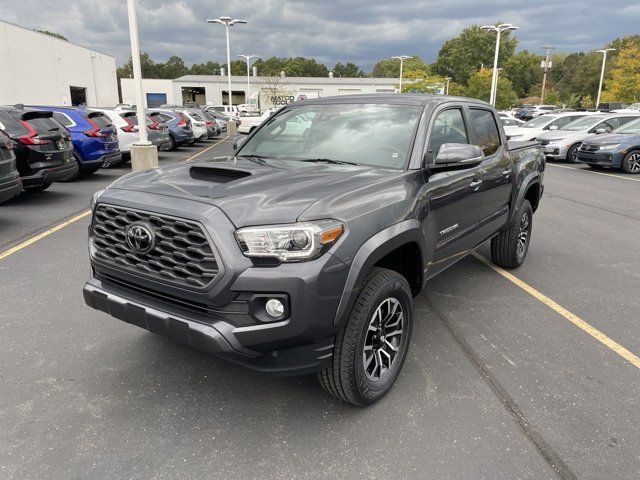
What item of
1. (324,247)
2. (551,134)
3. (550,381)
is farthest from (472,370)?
(551,134)

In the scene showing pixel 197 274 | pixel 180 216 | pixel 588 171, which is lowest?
pixel 588 171

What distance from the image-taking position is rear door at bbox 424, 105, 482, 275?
3.57 m

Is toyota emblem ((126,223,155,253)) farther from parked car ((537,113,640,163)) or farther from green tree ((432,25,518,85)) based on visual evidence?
green tree ((432,25,518,85))

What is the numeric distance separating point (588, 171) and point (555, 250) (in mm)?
10786

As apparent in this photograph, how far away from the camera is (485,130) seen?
4859mm

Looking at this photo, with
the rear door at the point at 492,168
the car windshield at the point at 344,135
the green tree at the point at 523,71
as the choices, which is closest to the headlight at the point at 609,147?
the rear door at the point at 492,168

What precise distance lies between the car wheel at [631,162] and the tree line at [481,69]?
44635 millimetres

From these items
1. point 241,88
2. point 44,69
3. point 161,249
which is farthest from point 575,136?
point 241,88

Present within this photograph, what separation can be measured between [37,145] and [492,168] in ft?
24.4

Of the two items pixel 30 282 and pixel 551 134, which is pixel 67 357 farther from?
pixel 551 134

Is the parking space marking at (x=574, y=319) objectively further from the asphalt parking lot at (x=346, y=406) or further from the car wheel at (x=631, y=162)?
the car wheel at (x=631, y=162)

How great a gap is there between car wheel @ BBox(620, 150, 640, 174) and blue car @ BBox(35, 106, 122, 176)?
1416 cm

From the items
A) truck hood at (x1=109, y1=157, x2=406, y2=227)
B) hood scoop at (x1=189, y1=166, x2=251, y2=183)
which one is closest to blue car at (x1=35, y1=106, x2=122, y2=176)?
truck hood at (x1=109, y1=157, x2=406, y2=227)

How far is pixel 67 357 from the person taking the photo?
11.7ft
